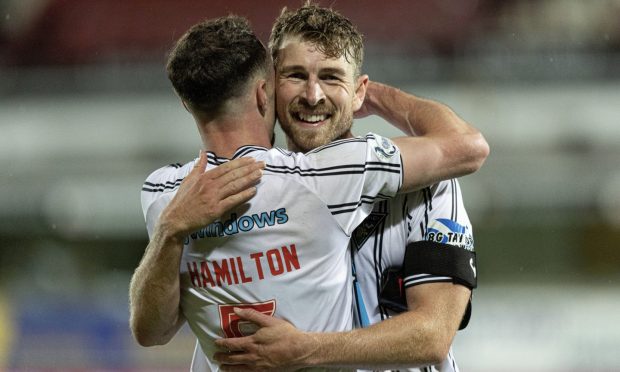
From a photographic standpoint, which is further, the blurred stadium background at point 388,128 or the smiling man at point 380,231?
the blurred stadium background at point 388,128

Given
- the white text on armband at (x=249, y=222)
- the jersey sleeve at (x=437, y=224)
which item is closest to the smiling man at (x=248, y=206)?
the white text on armband at (x=249, y=222)

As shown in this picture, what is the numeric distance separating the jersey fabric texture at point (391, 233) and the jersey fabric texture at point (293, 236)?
125 millimetres

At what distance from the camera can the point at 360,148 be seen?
191 centimetres

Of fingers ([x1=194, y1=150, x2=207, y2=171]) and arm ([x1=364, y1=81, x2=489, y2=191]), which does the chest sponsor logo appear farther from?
fingers ([x1=194, y1=150, x2=207, y2=171])

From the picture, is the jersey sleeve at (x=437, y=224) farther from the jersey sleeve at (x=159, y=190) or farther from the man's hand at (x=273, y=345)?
the jersey sleeve at (x=159, y=190)

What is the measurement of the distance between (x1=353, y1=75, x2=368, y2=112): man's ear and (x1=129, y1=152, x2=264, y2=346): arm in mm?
433

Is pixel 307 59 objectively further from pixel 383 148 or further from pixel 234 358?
pixel 234 358

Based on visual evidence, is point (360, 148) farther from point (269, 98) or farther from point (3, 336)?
point (3, 336)

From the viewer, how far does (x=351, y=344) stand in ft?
6.13

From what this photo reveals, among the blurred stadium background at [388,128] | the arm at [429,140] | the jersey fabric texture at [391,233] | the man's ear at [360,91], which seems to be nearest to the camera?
the arm at [429,140]

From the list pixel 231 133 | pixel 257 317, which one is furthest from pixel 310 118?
pixel 257 317

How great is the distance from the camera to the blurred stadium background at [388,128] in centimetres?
883

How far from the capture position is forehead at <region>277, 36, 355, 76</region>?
2123 millimetres

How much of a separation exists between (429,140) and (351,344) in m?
0.48
